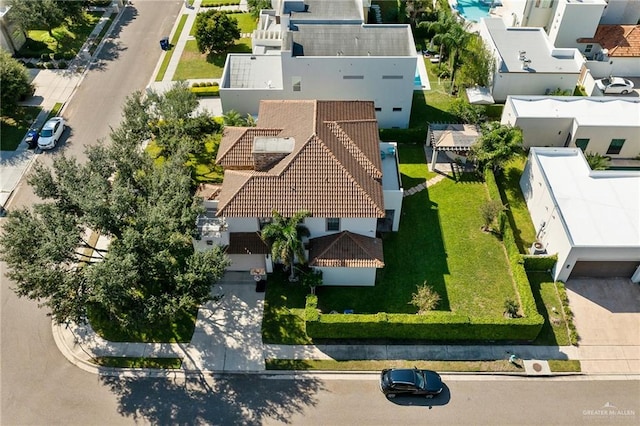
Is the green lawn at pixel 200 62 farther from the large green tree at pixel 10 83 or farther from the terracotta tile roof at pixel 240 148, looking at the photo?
the terracotta tile roof at pixel 240 148

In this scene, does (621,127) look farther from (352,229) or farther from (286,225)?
(286,225)

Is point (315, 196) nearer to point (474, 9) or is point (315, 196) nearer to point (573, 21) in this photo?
point (573, 21)

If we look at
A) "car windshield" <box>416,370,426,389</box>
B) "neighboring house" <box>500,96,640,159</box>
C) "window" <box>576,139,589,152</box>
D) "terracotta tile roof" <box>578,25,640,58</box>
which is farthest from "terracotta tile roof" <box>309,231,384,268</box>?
"terracotta tile roof" <box>578,25,640,58</box>

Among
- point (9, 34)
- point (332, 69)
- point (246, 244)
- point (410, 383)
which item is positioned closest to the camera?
point (410, 383)

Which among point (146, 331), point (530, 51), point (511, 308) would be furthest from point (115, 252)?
point (530, 51)

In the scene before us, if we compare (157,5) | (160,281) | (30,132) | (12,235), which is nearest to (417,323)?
(160,281)

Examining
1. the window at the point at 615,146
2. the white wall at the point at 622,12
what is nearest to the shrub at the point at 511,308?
the window at the point at 615,146

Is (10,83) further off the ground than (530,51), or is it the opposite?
(530,51)
